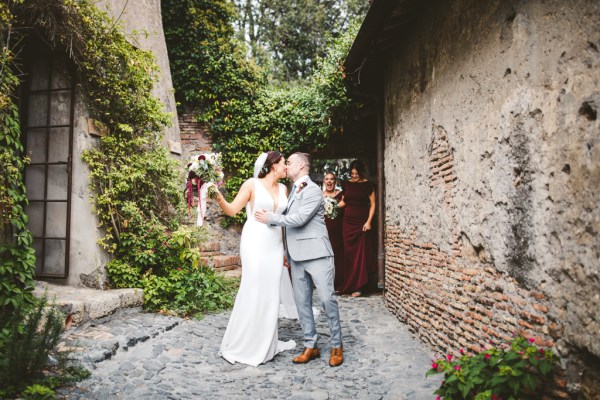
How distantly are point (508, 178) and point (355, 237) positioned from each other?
4.82 metres

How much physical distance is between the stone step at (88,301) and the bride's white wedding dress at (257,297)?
1654 millimetres

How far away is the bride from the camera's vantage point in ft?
14.0

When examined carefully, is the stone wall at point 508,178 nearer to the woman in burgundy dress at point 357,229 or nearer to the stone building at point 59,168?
the woman in burgundy dress at point 357,229

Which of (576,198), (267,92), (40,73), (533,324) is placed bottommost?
(533,324)

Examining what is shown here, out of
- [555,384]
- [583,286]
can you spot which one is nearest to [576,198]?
[583,286]

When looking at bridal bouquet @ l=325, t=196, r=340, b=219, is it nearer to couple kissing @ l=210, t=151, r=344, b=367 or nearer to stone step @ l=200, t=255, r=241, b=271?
stone step @ l=200, t=255, r=241, b=271

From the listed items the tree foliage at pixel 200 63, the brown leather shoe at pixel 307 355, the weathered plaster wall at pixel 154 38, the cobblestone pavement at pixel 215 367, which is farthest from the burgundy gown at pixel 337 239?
the brown leather shoe at pixel 307 355

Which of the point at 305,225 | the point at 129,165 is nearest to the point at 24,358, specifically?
the point at 305,225

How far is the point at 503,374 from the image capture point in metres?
2.45

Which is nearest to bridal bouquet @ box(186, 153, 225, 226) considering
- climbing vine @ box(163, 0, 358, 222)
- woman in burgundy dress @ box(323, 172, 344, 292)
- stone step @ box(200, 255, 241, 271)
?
stone step @ box(200, 255, 241, 271)

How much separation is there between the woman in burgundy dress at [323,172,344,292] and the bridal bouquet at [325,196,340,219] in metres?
0.31

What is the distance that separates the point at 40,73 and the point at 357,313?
5.65 m

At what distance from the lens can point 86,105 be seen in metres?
5.55

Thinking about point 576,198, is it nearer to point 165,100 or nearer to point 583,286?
point 583,286
